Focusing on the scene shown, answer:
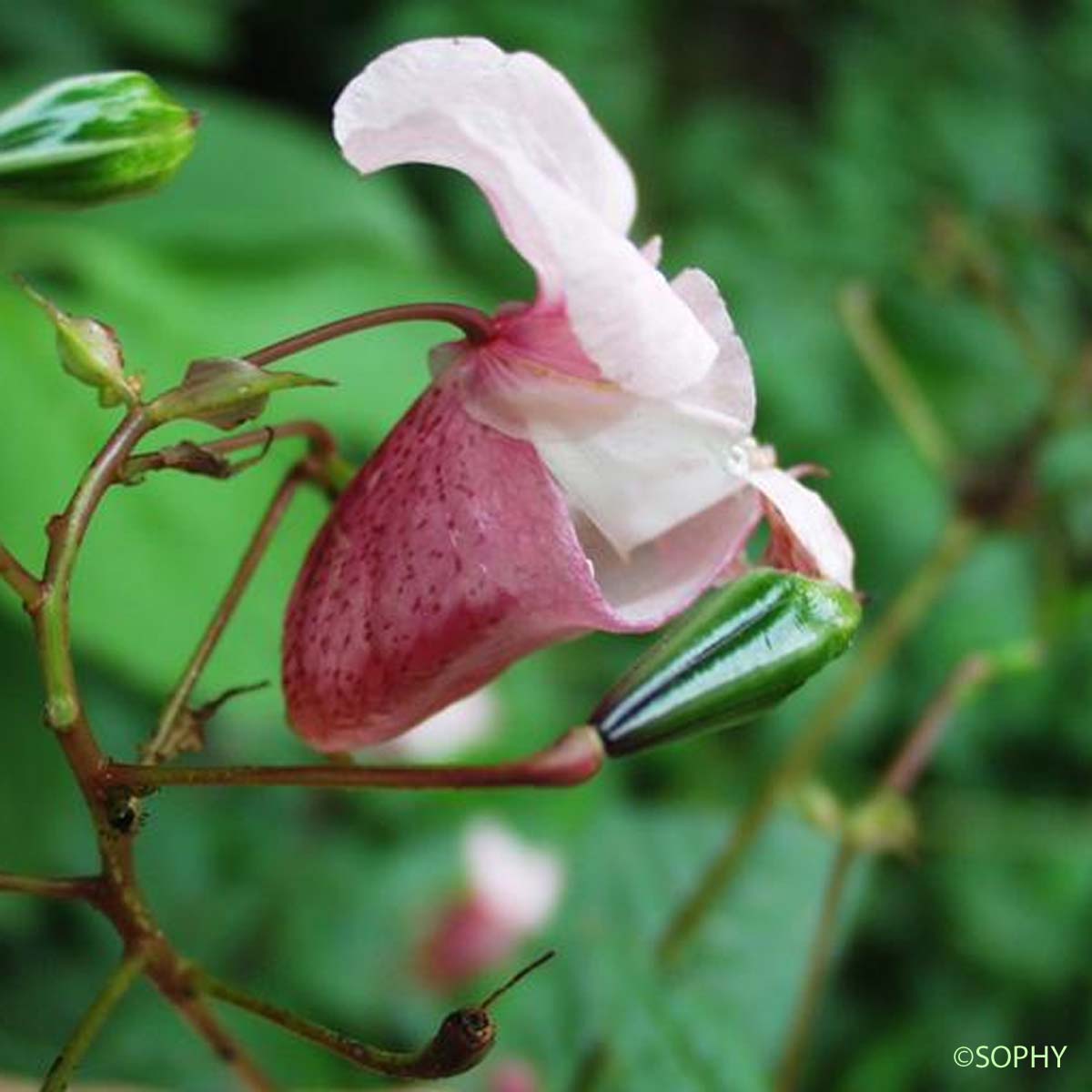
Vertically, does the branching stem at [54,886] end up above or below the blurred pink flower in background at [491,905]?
above

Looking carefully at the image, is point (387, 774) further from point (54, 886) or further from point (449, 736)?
point (449, 736)

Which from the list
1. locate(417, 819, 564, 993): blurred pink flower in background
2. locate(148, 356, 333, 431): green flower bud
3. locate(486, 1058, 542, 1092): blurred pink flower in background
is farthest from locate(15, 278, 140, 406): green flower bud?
locate(417, 819, 564, 993): blurred pink flower in background

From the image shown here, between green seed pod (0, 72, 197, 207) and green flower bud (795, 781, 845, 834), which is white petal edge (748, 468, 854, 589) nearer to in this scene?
green seed pod (0, 72, 197, 207)

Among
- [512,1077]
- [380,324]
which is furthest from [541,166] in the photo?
[512,1077]

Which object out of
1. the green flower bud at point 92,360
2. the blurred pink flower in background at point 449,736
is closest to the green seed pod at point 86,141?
the green flower bud at point 92,360

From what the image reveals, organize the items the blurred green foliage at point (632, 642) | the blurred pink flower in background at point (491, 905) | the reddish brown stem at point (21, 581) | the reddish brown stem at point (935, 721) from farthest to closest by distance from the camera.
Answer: the blurred pink flower in background at point (491, 905)
the blurred green foliage at point (632, 642)
the reddish brown stem at point (935, 721)
the reddish brown stem at point (21, 581)

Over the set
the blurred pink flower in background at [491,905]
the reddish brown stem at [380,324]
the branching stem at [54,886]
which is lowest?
the blurred pink flower in background at [491,905]

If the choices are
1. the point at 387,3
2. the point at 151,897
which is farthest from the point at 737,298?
the point at 151,897

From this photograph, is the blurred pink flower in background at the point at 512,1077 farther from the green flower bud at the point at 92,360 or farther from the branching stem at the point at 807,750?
the green flower bud at the point at 92,360

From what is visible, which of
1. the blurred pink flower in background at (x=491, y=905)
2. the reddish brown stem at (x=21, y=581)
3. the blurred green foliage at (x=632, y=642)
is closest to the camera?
the reddish brown stem at (x=21, y=581)
